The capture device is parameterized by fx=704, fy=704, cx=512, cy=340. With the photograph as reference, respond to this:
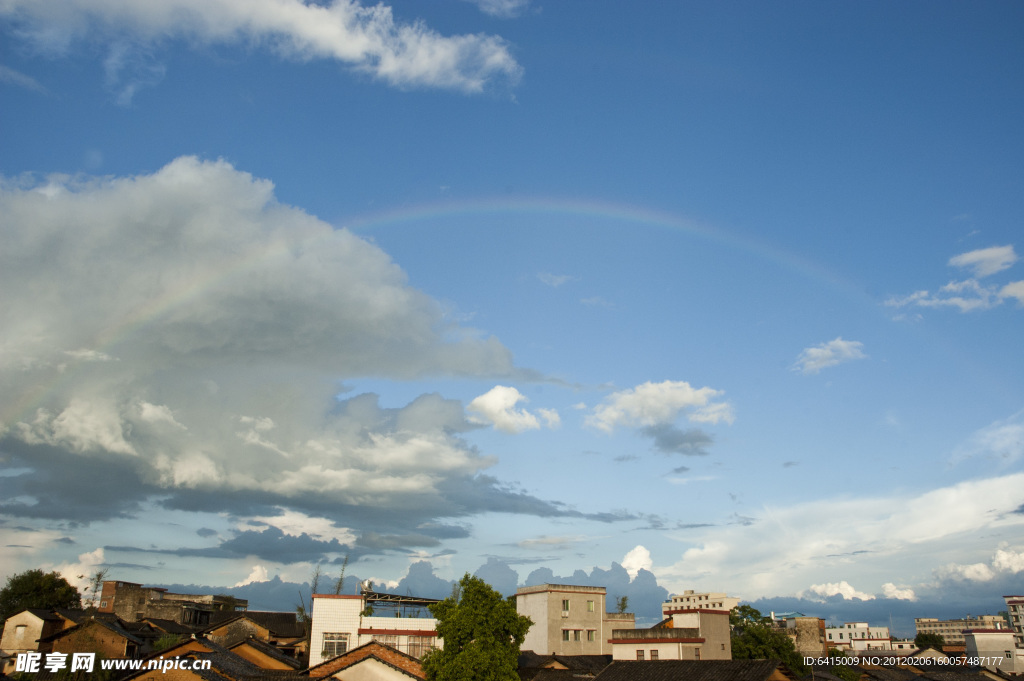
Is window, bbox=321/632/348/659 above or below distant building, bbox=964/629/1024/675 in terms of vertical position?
above

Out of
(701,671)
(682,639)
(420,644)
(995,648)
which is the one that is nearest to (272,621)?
(420,644)

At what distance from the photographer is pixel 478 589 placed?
4550 cm

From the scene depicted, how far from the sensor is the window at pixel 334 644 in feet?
196

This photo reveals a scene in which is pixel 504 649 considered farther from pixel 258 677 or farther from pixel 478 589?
pixel 258 677

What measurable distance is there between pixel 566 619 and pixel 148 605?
6225 centimetres

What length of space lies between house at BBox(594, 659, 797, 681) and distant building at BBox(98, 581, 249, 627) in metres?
73.9

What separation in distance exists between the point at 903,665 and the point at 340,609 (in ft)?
202

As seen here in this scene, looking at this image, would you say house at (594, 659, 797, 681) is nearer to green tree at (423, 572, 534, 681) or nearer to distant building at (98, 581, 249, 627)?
green tree at (423, 572, 534, 681)

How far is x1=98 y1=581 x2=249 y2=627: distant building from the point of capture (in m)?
98.7

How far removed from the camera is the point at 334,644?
198 feet

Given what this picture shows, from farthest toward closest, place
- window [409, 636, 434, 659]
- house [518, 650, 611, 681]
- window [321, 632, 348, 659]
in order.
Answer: window [321, 632, 348, 659] < house [518, 650, 611, 681] < window [409, 636, 434, 659]

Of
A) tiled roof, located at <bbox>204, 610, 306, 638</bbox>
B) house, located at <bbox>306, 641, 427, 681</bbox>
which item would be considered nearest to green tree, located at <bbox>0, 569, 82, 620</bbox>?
tiled roof, located at <bbox>204, 610, 306, 638</bbox>

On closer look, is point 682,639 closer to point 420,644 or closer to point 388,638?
point 420,644

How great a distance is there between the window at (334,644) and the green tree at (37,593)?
6516cm
